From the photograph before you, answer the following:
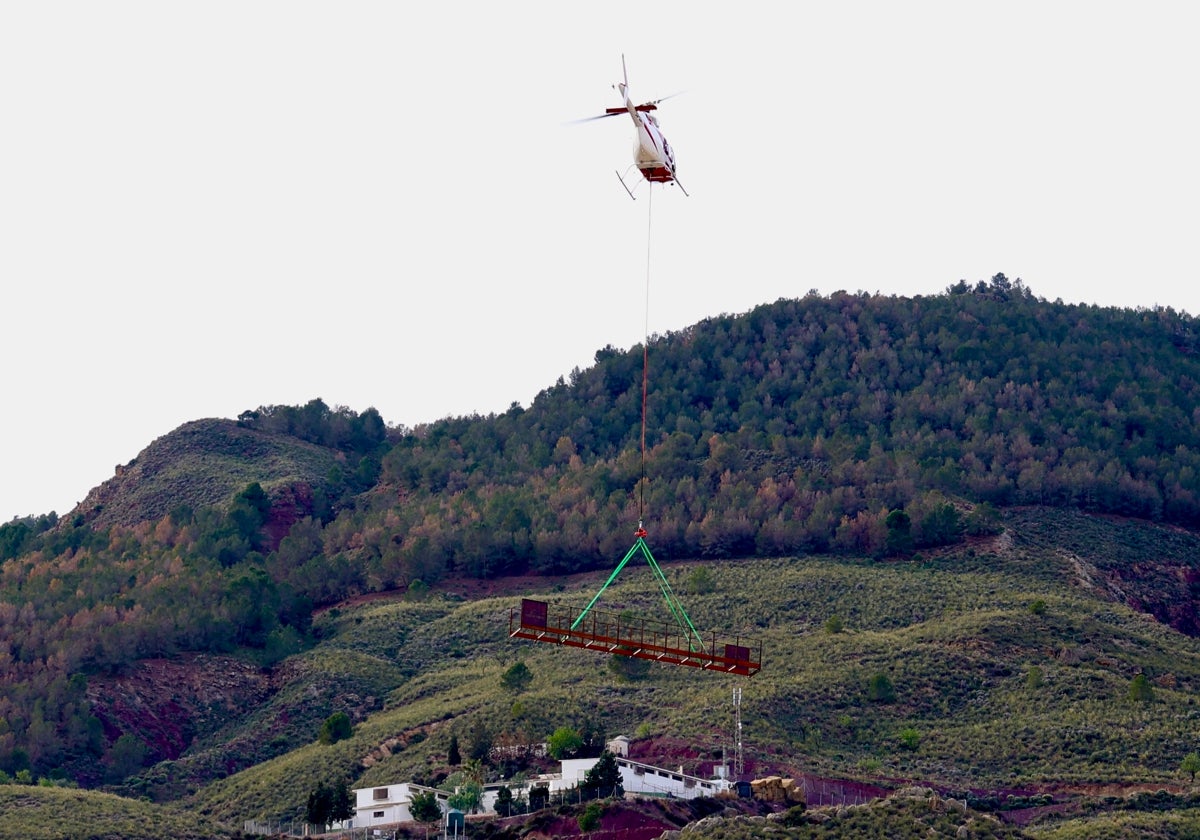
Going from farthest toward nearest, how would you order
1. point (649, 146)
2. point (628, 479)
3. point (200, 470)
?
point (200, 470)
point (628, 479)
point (649, 146)

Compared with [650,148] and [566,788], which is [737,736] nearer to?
[566,788]

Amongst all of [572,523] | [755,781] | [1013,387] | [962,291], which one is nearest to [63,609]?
[572,523]

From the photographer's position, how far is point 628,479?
116 m

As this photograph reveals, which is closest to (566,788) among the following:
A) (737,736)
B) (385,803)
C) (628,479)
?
(385,803)

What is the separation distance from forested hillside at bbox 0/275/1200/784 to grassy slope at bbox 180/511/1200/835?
6.43m

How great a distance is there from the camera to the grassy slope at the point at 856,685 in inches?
2916

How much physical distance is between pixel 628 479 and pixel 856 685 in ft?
122

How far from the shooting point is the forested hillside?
99812mm

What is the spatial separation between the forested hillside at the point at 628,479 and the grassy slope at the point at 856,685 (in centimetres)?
643

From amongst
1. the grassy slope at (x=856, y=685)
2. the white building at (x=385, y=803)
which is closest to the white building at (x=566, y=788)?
the white building at (x=385, y=803)

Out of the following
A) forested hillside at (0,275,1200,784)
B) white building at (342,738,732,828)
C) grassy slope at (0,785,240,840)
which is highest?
forested hillside at (0,275,1200,784)

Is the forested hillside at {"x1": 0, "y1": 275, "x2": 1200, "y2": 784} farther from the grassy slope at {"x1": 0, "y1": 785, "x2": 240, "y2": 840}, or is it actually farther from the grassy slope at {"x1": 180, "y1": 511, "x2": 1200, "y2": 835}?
the grassy slope at {"x1": 0, "y1": 785, "x2": 240, "y2": 840}

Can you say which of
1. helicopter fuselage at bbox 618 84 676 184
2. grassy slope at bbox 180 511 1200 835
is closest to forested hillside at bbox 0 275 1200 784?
grassy slope at bbox 180 511 1200 835

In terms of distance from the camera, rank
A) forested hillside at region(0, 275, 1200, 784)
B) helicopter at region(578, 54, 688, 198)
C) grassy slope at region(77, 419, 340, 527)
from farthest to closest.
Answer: grassy slope at region(77, 419, 340, 527) < forested hillside at region(0, 275, 1200, 784) < helicopter at region(578, 54, 688, 198)
